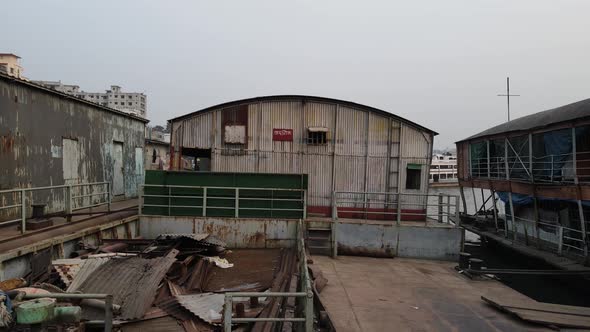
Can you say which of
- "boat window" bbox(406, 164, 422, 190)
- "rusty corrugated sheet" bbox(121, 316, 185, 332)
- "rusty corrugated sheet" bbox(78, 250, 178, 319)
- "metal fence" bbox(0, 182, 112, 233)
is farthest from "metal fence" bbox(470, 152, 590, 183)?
"metal fence" bbox(0, 182, 112, 233)

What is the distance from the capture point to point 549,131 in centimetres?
1445

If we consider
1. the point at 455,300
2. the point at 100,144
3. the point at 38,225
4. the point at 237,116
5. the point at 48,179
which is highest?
the point at 237,116

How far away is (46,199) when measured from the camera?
1134 cm

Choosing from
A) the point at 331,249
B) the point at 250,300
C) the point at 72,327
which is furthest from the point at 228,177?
the point at 72,327

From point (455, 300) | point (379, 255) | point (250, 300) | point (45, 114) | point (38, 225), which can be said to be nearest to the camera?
point (250, 300)

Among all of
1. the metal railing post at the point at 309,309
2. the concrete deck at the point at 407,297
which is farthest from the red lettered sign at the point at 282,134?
the metal railing post at the point at 309,309

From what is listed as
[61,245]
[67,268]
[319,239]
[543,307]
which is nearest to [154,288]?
[67,268]

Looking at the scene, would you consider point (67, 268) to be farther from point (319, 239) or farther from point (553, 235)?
point (553, 235)

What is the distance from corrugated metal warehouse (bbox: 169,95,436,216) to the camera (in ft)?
46.8

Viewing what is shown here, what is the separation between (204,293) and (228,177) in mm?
5848

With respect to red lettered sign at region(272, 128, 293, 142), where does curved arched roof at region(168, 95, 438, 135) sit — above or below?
above

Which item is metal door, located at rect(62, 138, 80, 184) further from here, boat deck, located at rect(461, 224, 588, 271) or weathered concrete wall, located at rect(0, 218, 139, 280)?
boat deck, located at rect(461, 224, 588, 271)

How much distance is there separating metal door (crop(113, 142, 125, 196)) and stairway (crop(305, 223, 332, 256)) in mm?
9829

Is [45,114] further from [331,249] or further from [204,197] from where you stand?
[331,249]
